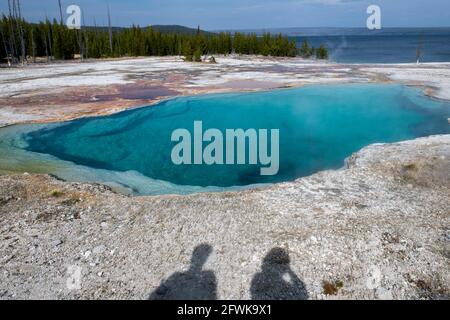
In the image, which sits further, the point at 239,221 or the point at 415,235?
the point at 239,221

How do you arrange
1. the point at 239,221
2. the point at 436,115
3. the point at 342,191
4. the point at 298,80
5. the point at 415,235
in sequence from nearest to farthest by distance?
the point at 415,235 < the point at 239,221 < the point at 342,191 < the point at 436,115 < the point at 298,80

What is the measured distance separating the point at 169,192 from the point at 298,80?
23855mm

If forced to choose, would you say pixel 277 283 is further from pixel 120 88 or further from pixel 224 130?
pixel 120 88

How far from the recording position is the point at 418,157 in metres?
11.5

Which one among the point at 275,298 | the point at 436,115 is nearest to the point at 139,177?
the point at 275,298

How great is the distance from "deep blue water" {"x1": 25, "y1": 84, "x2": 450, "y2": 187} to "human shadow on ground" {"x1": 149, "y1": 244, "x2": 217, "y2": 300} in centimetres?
573

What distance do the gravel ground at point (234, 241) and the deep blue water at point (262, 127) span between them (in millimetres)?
3361

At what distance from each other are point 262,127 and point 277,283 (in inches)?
563

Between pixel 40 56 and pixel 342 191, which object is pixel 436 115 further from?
pixel 40 56

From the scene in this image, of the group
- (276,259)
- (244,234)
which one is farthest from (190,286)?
(244,234)

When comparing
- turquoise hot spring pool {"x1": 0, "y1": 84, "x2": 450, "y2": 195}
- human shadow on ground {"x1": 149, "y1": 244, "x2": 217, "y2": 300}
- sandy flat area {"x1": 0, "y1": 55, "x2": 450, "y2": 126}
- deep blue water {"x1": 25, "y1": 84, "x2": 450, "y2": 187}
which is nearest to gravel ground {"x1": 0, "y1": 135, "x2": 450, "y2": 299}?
human shadow on ground {"x1": 149, "y1": 244, "x2": 217, "y2": 300}

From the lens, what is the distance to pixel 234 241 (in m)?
7.12

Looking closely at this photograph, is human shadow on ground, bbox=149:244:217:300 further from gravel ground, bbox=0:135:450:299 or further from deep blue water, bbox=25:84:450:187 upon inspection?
deep blue water, bbox=25:84:450:187
